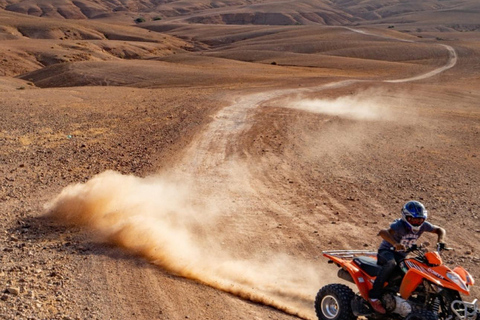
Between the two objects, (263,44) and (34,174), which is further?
(263,44)

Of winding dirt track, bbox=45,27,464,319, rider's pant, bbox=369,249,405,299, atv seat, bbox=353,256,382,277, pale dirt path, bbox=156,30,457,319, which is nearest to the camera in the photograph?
rider's pant, bbox=369,249,405,299

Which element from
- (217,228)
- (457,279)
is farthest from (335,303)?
(217,228)

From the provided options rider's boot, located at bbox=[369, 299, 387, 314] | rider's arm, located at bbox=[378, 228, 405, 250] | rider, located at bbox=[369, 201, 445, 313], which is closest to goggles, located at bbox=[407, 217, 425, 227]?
rider, located at bbox=[369, 201, 445, 313]

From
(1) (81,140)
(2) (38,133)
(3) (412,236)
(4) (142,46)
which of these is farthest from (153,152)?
(4) (142,46)

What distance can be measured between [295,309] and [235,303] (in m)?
0.96

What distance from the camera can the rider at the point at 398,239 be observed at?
6355 millimetres

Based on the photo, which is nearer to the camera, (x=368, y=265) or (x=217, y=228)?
(x=368, y=265)

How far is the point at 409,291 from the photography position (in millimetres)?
6016

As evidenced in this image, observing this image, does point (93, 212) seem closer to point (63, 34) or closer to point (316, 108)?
point (316, 108)

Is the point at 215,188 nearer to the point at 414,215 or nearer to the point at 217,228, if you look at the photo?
the point at 217,228

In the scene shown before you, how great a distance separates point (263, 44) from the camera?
78375 millimetres

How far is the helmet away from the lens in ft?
20.9

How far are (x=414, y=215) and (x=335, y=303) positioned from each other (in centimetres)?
171

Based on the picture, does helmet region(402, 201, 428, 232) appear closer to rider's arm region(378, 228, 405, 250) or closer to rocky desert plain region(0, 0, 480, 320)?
rider's arm region(378, 228, 405, 250)
